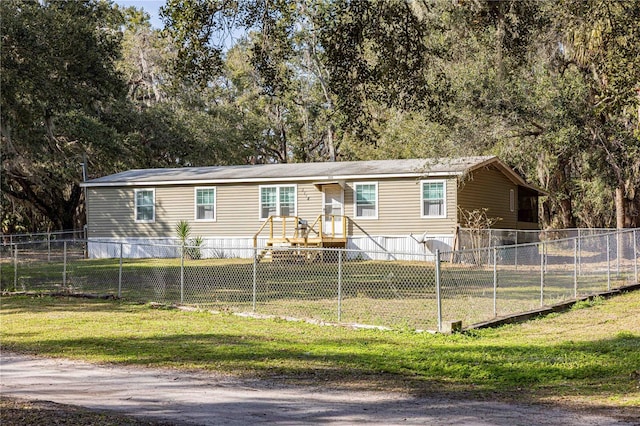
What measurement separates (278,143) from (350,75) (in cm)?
4293

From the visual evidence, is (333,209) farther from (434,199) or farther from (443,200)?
(443,200)

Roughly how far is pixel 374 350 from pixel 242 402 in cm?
357

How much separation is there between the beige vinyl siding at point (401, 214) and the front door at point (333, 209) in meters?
0.47

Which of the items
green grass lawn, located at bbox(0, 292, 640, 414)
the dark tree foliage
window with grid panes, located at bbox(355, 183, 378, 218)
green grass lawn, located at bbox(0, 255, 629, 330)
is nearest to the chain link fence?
green grass lawn, located at bbox(0, 255, 629, 330)

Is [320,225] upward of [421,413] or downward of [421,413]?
upward

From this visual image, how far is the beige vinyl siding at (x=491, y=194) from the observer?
30.0 m

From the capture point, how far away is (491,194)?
31953 millimetres

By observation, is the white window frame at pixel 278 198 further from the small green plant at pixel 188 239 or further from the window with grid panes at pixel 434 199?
the window with grid panes at pixel 434 199

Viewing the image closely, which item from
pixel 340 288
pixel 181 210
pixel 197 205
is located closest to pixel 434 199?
pixel 197 205

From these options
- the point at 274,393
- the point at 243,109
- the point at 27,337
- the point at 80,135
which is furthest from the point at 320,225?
the point at 243,109

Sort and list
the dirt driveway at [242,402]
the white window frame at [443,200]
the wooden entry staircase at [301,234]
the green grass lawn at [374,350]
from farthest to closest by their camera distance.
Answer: the wooden entry staircase at [301,234], the white window frame at [443,200], the green grass lawn at [374,350], the dirt driveway at [242,402]

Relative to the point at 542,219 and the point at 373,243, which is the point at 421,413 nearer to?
the point at 373,243

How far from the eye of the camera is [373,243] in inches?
1201

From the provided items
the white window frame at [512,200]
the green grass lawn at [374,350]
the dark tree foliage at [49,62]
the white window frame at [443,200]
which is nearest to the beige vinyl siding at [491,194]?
the white window frame at [512,200]
